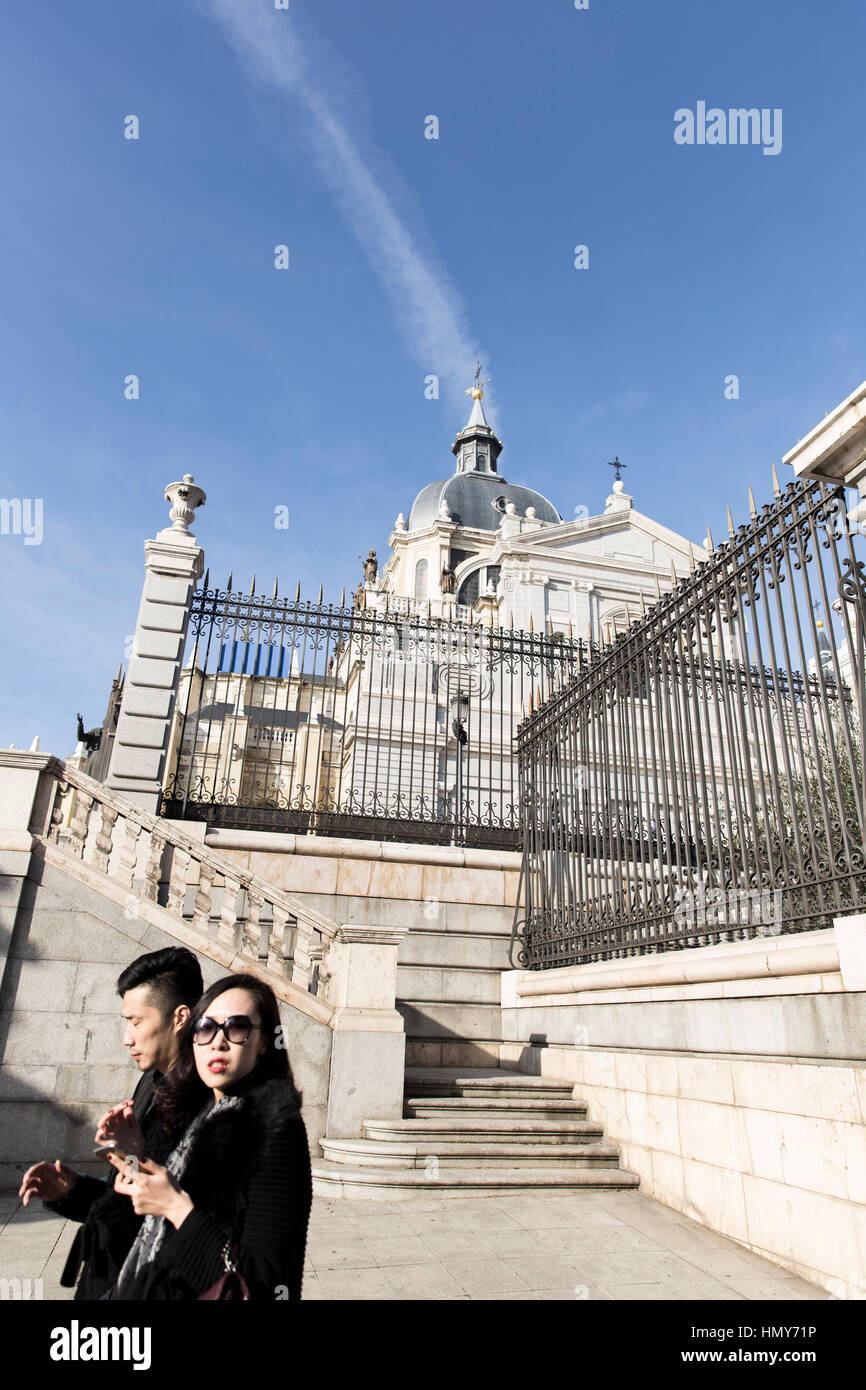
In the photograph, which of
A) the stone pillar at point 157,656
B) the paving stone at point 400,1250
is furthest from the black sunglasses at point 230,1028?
the stone pillar at point 157,656

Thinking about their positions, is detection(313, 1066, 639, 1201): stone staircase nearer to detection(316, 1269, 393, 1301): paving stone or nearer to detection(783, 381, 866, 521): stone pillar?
detection(316, 1269, 393, 1301): paving stone

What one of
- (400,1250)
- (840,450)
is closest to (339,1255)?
(400,1250)

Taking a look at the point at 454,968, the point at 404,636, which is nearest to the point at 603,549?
the point at 404,636

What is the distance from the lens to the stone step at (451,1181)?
6.80m

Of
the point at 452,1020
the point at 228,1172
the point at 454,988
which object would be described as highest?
the point at 454,988

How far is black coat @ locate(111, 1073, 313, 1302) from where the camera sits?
77.5 inches

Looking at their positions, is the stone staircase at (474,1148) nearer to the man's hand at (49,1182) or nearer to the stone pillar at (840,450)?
the man's hand at (49,1182)

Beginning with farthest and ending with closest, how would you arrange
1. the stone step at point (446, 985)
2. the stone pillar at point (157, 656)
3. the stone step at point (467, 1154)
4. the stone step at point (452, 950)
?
the stone pillar at point (157, 656), the stone step at point (452, 950), the stone step at point (446, 985), the stone step at point (467, 1154)

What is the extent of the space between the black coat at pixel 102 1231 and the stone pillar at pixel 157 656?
8.81 m

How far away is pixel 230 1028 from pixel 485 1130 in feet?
20.7

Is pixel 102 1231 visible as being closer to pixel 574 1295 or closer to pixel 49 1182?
pixel 49 1182

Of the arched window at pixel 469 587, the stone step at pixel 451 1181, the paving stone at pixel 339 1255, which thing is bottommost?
the paving stone at pixel 339 1255

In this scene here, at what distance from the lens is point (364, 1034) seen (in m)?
8.00
